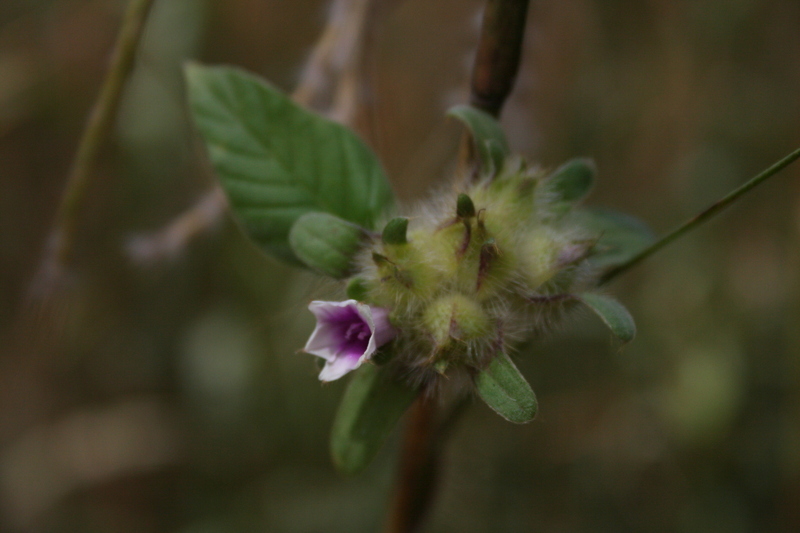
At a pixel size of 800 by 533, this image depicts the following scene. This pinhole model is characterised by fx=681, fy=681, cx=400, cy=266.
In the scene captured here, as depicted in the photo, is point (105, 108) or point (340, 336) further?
point (105, 108)

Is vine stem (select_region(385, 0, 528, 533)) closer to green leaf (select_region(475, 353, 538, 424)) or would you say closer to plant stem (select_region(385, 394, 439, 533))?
plant stem (select_region(385, 394, 439, 533))

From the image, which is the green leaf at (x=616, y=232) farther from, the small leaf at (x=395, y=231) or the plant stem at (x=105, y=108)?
the plant stem at (x=105, y=108)

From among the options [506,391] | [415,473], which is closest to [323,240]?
[506,391]

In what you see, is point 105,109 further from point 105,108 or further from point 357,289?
point 357,289

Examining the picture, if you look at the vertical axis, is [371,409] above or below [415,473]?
above

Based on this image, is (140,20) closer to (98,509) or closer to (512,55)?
(512,55)

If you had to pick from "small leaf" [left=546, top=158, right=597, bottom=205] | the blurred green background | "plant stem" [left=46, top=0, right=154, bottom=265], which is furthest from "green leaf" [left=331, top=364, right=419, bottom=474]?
the blurred green background

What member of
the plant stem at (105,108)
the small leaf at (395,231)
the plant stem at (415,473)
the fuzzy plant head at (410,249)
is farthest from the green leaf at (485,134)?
the plant stem at (105,108)
